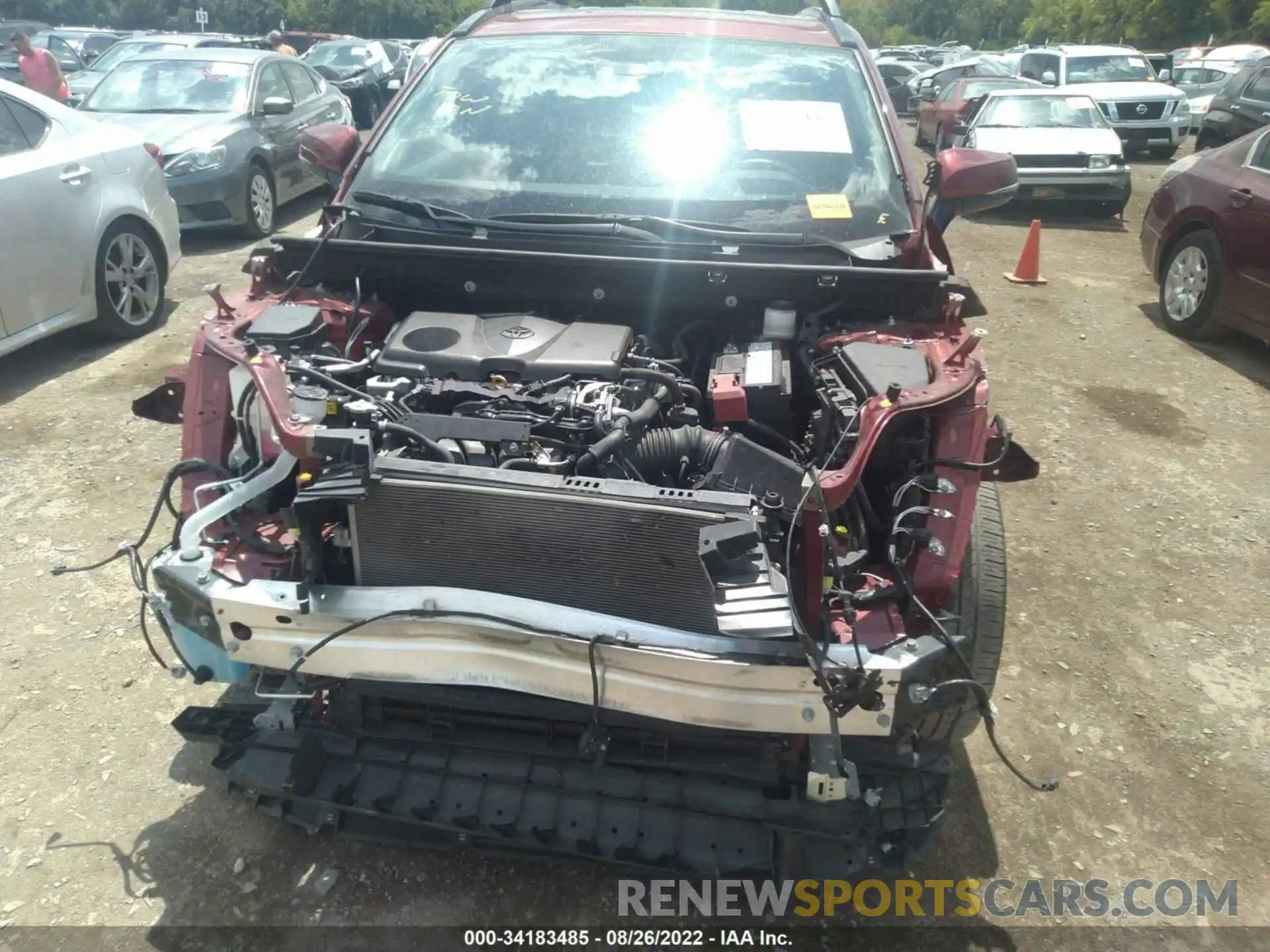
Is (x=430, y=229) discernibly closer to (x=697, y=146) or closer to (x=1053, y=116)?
(x=697, y=146)

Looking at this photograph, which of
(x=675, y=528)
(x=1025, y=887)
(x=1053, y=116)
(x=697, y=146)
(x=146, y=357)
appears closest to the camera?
(x=675, y=528)

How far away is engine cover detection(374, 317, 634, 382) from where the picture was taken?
2.60m

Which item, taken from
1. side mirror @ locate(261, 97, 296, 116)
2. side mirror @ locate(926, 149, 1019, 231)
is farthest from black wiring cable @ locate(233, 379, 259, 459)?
side mirror @ locate(261, 97, 296, 116)

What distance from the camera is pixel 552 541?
2.02 metres

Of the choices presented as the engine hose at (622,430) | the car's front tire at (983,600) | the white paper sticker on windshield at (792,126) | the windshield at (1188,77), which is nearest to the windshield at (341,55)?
the white paper sticker on windshield at (792,126)

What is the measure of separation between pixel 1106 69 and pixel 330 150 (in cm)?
1473

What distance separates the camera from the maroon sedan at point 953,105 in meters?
12.4

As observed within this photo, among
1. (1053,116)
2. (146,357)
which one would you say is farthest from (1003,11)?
(146,357)

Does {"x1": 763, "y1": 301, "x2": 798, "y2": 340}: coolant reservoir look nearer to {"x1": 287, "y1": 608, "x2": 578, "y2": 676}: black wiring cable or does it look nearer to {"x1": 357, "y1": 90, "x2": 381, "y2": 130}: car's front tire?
{"x1": 287, "y1": 608, "x2": 578, "y2": 676}: black wiring cable

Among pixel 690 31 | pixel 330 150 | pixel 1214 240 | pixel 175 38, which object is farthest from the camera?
pixel 175 38

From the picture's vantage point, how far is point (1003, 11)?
4769 cm

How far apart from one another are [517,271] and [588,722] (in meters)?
1.49

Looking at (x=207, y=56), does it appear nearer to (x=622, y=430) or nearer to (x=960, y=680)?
(x=622, y=430)

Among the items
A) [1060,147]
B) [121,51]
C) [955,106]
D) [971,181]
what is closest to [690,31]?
[971,181]
